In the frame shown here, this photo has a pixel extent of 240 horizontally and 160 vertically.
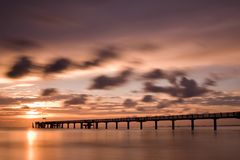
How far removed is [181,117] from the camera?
85.5 m

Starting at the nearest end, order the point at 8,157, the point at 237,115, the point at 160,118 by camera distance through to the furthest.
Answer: the point at 8,157 → the point at 237,115 → the point at 160,118

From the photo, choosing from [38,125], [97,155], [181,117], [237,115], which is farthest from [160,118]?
[38,125]

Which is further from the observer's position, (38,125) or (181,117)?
(38,125)

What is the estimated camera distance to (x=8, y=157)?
3412 cm

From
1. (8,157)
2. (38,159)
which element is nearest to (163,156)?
(38,159)

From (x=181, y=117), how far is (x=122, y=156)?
53.9 meters

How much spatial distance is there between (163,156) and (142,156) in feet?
5.72

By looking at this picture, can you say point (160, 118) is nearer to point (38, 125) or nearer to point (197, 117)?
point (197, 117)

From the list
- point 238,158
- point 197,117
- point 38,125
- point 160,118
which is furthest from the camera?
point 38,125

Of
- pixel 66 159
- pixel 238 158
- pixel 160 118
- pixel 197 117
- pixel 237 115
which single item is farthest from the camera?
pixel 160 118

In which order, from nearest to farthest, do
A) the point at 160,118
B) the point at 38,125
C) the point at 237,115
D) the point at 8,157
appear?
1. the point at 8,157
2. the point at 237,115
3. the point at 160,118
4. the point at 38,125

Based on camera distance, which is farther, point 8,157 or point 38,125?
point 38,125

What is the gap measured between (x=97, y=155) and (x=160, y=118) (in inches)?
2348

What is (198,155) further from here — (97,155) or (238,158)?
(97,155)
